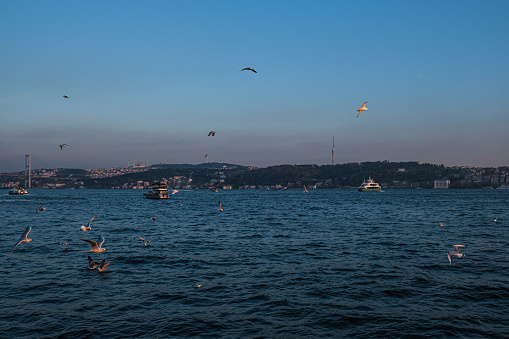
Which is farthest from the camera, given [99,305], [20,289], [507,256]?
[507,256]

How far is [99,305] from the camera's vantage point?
12648mm

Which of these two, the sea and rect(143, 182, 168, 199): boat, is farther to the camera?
rect(143, 182, 168, 199): boat

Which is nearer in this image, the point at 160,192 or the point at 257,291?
the point at 257,291

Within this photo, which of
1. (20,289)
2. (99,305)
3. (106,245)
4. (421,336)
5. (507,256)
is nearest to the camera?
(421,336)

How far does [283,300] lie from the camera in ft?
43.0

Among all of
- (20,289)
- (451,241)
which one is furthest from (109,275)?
(451,241)

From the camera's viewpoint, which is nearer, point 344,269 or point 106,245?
point 344,269

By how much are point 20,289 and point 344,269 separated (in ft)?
42.7

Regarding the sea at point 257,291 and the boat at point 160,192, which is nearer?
the sea at point 257,291

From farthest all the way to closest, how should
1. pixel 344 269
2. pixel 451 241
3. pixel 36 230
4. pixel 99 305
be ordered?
1. pixel 36 230
2. pixel 451 241
3. pixel 344 269
4. pixel 99 305

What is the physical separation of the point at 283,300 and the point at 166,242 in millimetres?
15458

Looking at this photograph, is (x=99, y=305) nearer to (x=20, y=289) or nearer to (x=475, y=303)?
(x=20, y=289)

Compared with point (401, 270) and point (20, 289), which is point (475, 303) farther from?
point (20, 289)

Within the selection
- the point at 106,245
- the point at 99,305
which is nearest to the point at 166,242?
the point at 106,245
